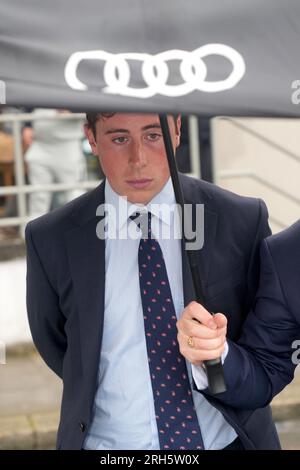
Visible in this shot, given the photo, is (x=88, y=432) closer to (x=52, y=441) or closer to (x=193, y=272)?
(x=193, y=272)

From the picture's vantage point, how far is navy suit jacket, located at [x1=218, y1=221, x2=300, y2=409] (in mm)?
2910

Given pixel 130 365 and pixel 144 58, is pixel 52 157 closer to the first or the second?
pixel 130 365

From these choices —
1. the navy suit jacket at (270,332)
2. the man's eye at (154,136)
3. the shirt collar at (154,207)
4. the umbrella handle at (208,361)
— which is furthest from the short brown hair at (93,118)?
the navy suit jacket at (270,332)

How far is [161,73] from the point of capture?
2.26m

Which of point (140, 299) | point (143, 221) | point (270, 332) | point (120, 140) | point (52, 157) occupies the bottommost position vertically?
point (270, 332)

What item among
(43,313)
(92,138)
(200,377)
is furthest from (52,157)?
(200,377)

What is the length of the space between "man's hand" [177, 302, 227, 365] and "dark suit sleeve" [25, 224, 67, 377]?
1.94 ft

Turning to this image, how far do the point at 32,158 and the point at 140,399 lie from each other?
5.59m

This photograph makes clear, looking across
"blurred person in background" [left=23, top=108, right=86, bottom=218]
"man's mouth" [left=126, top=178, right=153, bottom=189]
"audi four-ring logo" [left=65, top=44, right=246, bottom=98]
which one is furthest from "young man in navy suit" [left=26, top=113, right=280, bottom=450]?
"blurred person in background" [left=23, top=108, right=86, bottom=218]

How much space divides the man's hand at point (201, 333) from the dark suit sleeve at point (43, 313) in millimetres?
591

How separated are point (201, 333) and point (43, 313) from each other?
2.35ft

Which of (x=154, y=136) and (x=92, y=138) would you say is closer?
(x=154, y=136)

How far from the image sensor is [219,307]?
3.06m

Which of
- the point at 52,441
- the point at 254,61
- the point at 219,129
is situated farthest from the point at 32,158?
the point at 254,61
